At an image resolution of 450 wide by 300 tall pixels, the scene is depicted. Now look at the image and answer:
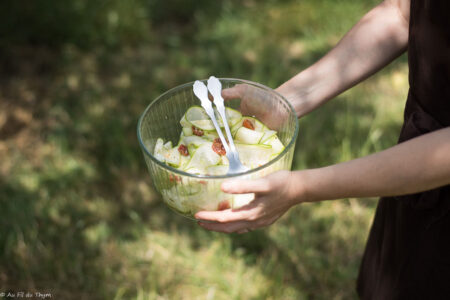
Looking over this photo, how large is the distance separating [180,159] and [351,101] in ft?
6.30

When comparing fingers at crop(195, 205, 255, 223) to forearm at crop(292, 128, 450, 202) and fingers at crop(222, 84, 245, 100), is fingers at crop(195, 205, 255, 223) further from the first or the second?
fingers at crop(222, 84, 245, 100)

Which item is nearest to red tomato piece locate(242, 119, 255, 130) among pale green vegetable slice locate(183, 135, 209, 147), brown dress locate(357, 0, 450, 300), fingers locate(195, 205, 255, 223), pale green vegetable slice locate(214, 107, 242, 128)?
pale green vegetable slice locate(214, 107, 242, 128)

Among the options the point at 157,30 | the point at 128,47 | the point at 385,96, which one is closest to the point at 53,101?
the point at 128,47

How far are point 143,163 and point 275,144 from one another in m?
1.48

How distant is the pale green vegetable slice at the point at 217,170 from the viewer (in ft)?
3.56

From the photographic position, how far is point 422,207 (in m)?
1.19

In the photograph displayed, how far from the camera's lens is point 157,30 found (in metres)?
3.61

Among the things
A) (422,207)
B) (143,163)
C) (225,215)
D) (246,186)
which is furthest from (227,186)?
(143,163)

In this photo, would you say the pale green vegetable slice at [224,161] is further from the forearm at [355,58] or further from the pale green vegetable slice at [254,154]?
the forearm at [355,58]

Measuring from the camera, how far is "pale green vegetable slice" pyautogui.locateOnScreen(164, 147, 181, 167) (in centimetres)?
112

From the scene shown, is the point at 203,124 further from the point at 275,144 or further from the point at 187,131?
the point at 275,144

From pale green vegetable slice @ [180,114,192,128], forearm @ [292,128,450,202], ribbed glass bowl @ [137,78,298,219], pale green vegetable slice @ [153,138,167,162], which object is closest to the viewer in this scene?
forearm @ [292,128,450,202]

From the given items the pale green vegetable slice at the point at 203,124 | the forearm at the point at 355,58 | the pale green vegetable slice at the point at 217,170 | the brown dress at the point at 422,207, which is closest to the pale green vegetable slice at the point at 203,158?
the pale green vegetable slice at the point at 217,170

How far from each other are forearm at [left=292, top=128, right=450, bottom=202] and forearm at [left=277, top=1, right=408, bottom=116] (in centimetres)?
33
